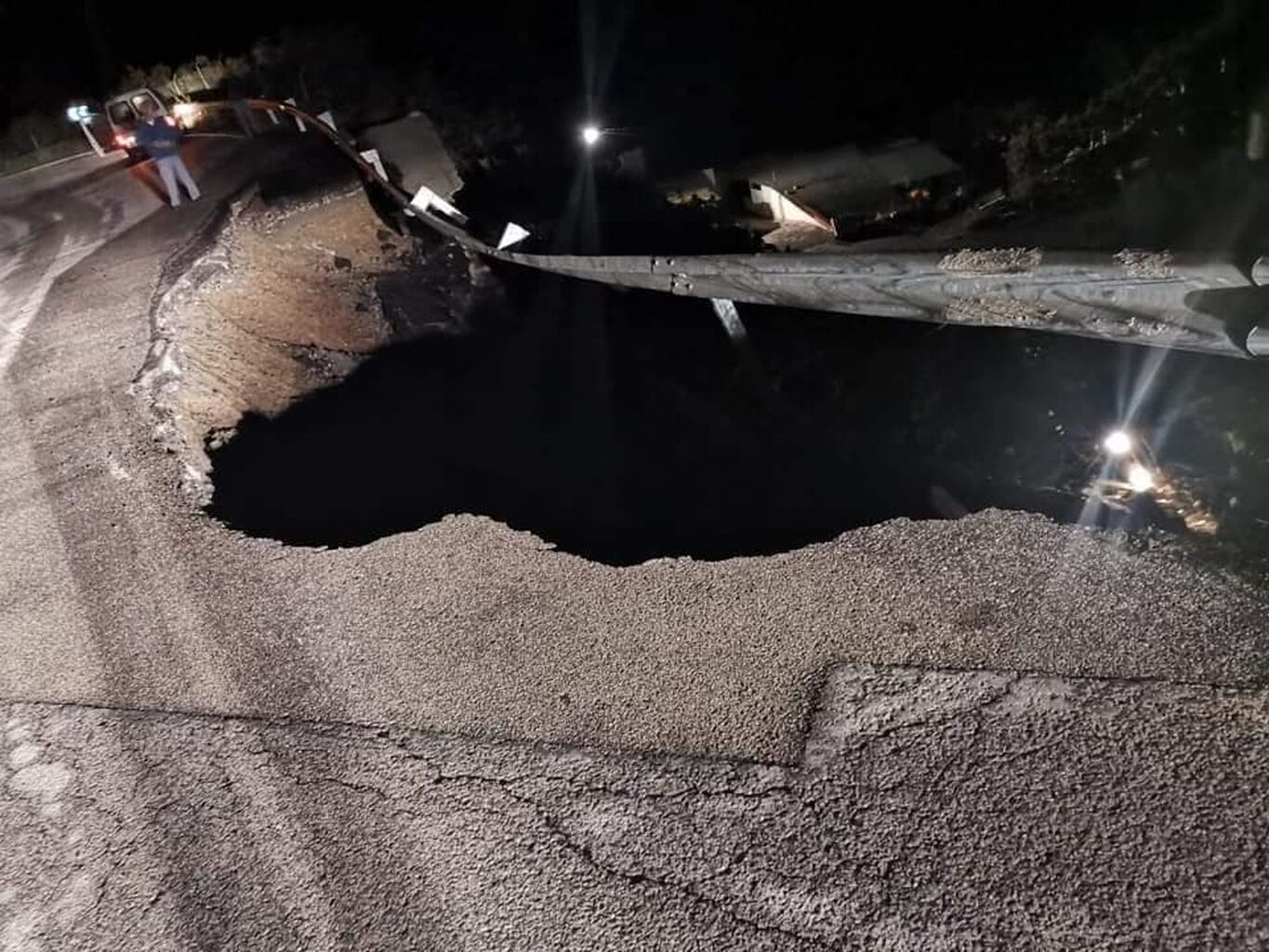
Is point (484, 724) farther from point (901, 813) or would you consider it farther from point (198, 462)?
point (198, 462)

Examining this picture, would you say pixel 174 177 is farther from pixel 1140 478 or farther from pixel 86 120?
pixel 1140 478

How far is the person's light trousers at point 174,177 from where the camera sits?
42.8 ft

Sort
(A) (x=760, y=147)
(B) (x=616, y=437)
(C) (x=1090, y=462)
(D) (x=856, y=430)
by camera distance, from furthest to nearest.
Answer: (A) (x=760, y=147) → (B) (x=616, y=437) → (D) (x=856, y=430) → (C) (x=1090, y=462)

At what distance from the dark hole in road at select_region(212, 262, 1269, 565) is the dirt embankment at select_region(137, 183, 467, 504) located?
350mm

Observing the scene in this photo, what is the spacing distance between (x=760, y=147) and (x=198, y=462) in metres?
12.2

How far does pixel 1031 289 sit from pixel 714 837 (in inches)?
152

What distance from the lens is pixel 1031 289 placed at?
5539 millimetres

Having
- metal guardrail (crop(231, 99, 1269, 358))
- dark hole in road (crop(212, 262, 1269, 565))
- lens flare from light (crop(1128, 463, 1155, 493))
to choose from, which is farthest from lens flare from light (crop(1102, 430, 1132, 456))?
metal guardrail (crop(231, 99, 1269, 358))

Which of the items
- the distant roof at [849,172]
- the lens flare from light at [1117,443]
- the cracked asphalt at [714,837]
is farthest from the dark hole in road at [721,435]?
the distant roof at [849,172]

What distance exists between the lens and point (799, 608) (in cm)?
457

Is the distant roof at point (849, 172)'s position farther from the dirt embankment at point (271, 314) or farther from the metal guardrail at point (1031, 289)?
the metal guardrail at point (1031, 289)

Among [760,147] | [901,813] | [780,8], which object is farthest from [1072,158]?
[780,8]

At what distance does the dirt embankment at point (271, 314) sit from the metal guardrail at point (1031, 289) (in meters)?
4.46

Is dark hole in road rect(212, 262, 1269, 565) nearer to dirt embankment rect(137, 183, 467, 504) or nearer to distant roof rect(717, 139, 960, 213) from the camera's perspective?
dirt embankment rect(137, 183, 467, 504)
